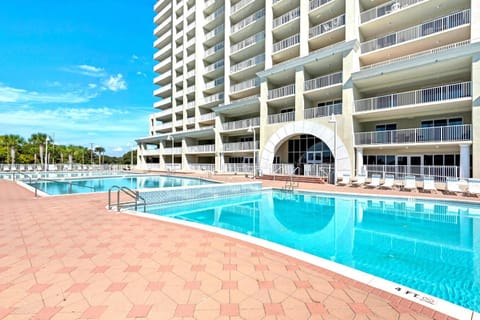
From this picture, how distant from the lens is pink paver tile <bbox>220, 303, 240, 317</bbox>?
2.53 meters

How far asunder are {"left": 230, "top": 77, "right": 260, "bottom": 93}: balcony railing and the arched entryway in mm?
7543

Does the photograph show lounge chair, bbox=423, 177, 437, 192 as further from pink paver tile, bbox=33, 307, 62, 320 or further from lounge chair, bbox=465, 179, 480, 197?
pink paver tile, bbox=33, 307, 62, 320

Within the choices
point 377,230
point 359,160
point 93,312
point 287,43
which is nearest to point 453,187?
point 359,160

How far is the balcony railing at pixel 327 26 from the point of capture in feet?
62.6

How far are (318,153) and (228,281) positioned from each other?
19532mm

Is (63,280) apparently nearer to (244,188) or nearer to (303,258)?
(303,258)

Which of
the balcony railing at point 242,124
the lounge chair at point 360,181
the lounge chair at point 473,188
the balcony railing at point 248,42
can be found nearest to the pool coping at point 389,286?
the lounge chair at point 473,188

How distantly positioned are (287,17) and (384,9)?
28.6 feet

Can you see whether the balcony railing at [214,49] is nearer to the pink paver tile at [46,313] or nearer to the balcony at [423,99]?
the balcony at [423,99]

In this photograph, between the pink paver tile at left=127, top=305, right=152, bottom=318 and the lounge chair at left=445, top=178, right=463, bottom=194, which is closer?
the pink paver tile at left=127, top=305, right=152, bottom=318

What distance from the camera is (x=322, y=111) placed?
64.0 ft

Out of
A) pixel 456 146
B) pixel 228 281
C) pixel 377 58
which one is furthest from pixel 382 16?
pixel 228 281

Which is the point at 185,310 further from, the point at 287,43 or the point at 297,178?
the point at 287,43

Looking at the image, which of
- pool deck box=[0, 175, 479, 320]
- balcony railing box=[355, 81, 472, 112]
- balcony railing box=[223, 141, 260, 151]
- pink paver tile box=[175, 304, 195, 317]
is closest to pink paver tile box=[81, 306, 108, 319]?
pool deck box=[0, 175, 479, 320]
